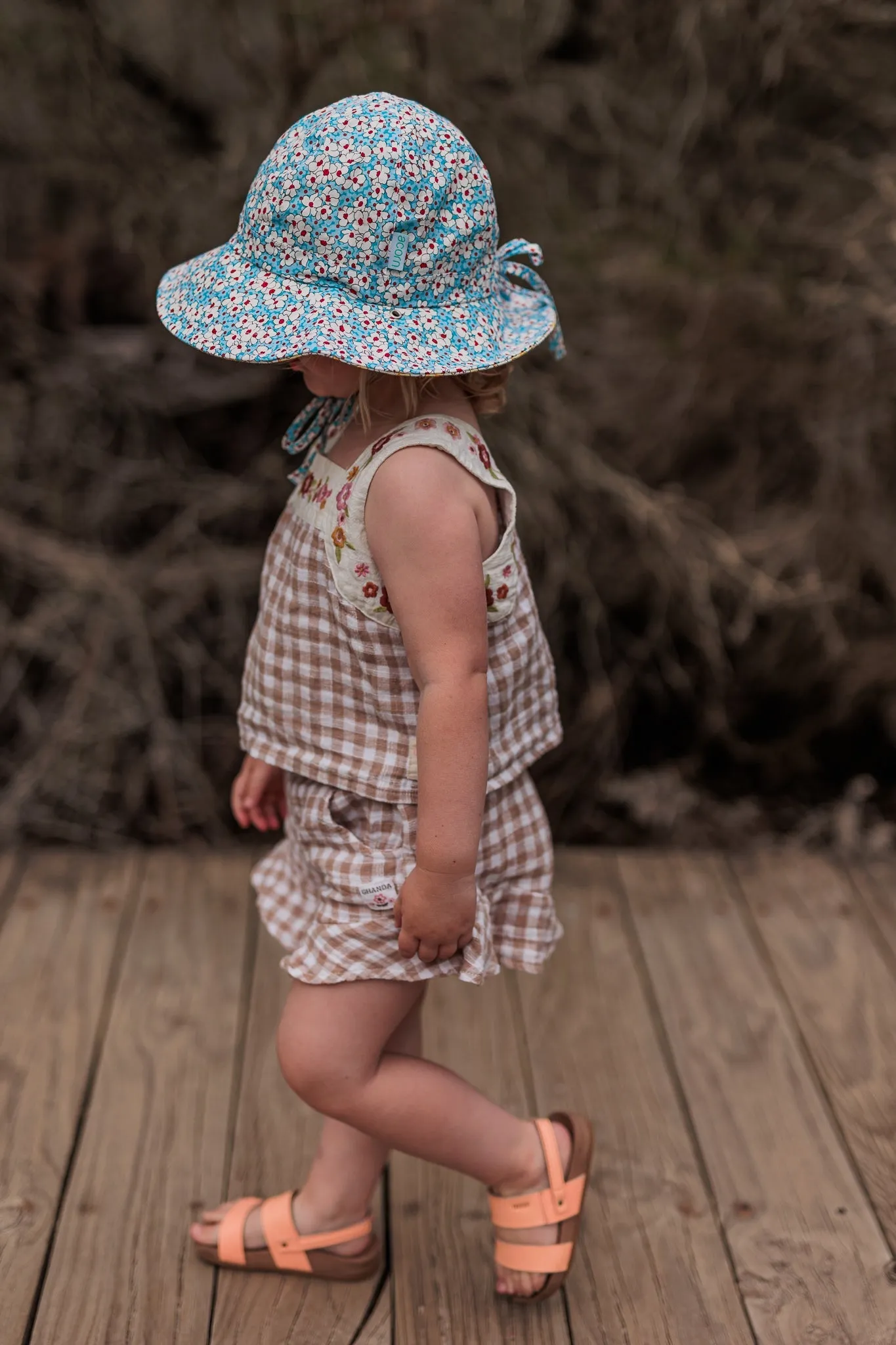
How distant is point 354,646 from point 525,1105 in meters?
0.81

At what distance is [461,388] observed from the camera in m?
1.46

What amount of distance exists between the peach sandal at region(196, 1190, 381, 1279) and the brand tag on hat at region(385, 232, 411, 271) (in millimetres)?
1045

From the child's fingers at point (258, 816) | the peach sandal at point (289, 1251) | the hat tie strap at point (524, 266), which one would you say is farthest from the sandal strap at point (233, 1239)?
the hat tie strap at point (524, 266)

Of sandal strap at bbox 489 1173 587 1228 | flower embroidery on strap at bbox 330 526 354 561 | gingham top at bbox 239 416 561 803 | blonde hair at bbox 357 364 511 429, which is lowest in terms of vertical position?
sandal strap at bbox 489 1173 587 1228

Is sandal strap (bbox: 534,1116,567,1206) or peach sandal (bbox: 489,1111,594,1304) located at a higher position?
sandal strap (bbox: 534,1116,567,1206)

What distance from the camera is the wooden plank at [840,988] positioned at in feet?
6.17

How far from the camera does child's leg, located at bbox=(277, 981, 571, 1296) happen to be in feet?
4.84

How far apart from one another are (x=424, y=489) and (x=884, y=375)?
5.23 feet

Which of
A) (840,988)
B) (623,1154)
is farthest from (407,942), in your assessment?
(840,988)

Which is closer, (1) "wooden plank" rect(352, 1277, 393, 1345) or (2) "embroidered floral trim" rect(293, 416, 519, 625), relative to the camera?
(2) "embroidered floral trim" rect(293, 416, 519, 625)

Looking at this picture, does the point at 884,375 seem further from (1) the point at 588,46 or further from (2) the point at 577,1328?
(2) the point at 577,1328

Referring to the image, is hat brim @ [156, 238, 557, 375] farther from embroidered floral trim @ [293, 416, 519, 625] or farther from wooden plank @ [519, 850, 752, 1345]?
wooden plank @ [519, 850, 752, 1345]

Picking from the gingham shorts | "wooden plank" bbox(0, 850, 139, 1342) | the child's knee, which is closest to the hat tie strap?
the gingham shorts

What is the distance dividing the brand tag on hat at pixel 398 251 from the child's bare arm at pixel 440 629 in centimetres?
17
